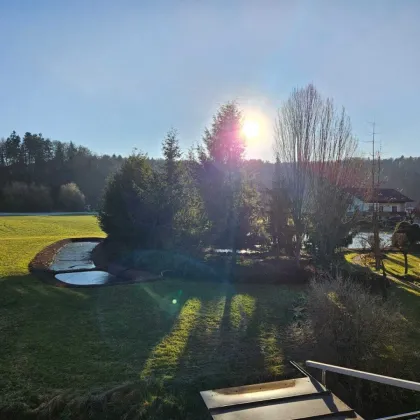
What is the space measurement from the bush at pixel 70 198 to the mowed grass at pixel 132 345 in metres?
40.6

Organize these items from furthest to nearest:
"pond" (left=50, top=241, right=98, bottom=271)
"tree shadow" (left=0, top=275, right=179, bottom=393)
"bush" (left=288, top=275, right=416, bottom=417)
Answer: "pond" (left=50, top=241, right=98, bottom=271) < "bush" (left=288, top=275, right=416, bottom=417) < "tree shadow" (left=0, top=275, right=179, bottom=393)

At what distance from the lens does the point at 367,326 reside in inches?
225

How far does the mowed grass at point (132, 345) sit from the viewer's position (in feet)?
15.3

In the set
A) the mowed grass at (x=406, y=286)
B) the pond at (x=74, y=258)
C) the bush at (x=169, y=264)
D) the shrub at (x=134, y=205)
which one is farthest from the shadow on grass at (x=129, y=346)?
the shrub at (x=134, y=205)

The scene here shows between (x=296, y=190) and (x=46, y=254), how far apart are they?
1136 centimetres

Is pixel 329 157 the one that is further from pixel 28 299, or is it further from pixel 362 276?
pixel 28 299

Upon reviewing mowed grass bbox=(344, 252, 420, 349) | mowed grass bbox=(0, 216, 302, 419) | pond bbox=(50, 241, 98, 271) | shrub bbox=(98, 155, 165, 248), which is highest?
shrub bbox=(98, 155, 165, 248)

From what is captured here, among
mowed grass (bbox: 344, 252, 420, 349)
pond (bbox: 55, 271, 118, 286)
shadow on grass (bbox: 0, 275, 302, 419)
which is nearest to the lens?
shadow on grass (bbox: 0, 275, 302, 419)

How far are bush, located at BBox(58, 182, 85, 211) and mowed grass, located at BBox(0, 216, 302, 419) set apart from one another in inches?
1598

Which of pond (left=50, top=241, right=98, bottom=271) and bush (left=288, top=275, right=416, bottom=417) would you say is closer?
bush (left=288, top=275, right=416, bottom=417)

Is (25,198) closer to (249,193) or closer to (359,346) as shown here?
(249,193)

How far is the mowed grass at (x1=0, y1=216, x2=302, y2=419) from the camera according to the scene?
465 centimetres

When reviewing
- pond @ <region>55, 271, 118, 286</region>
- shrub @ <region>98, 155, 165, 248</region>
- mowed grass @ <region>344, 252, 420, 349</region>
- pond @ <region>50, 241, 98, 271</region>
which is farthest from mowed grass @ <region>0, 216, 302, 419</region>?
shrub @ <region>98, 155, 165, 248</region>

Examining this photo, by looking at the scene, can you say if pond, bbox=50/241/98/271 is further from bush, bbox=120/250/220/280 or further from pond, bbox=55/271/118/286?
bush, bbox=120/250/220/280
